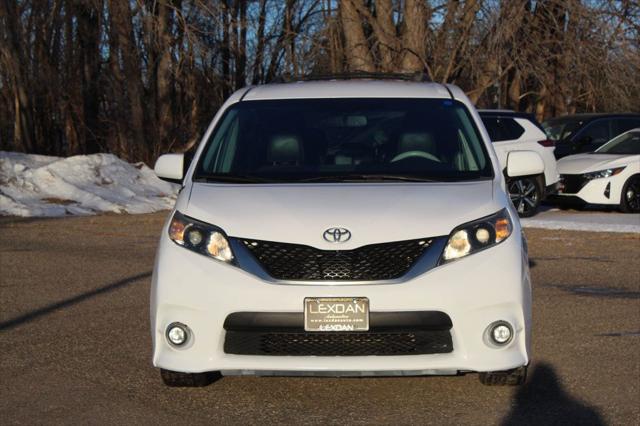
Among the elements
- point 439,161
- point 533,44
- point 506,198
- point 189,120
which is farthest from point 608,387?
point 189,120

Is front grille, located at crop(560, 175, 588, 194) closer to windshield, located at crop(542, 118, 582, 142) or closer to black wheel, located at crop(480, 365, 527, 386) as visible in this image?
windshield, located at crop(542, 118, 582, 142)

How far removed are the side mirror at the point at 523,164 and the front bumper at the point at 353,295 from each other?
138 cm

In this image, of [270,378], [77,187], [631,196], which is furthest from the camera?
[77,187]

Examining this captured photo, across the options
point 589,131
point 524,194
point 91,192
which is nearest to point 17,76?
point 91,192

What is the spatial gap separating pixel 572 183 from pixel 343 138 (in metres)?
12.5

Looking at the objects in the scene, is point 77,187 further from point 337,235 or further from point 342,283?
point 342,283

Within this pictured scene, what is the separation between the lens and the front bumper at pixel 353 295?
18.0 ft

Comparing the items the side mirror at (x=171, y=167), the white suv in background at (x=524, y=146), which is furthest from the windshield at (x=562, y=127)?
the side mirror at (x=171, y=167)

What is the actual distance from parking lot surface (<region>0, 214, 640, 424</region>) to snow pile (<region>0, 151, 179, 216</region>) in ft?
25.7

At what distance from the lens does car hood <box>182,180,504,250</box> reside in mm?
5637

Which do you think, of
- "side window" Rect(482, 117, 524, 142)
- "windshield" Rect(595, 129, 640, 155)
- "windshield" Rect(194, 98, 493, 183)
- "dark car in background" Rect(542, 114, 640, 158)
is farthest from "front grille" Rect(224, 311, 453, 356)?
"dark car in background" Rect(542, 114, 640, 158)

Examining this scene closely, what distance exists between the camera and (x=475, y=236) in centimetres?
573

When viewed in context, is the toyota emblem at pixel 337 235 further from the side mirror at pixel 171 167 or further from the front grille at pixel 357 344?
the side mirror at pixel 171 167

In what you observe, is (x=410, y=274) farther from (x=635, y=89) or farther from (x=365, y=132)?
(x=635, y=89)
